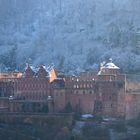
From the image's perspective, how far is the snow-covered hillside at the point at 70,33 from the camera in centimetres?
11606

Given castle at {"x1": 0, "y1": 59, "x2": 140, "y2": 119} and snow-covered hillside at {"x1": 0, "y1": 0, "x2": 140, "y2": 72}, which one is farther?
snow-covered hillside at {"x1": 0, "y1": 0, "x2": 140, "y2": 72}

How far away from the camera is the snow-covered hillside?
116 m

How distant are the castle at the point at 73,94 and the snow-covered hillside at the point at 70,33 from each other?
2465cm

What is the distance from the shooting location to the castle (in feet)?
268

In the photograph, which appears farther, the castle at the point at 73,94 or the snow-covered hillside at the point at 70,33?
the snow-covered hillside at the point at 70,33

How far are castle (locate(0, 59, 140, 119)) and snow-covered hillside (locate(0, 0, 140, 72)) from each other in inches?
971

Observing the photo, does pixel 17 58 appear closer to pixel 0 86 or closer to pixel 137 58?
pixel 137 58

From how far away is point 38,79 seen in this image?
3386 inches

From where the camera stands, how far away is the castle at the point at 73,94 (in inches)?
3219

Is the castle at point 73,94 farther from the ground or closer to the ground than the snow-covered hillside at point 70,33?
closer to the ground

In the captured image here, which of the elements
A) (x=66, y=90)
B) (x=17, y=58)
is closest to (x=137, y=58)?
(x=17, y=58)

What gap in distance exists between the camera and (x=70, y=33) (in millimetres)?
126875

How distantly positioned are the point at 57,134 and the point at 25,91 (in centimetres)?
934

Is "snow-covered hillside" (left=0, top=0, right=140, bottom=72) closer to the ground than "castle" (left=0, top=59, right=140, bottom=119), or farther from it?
farther from it
